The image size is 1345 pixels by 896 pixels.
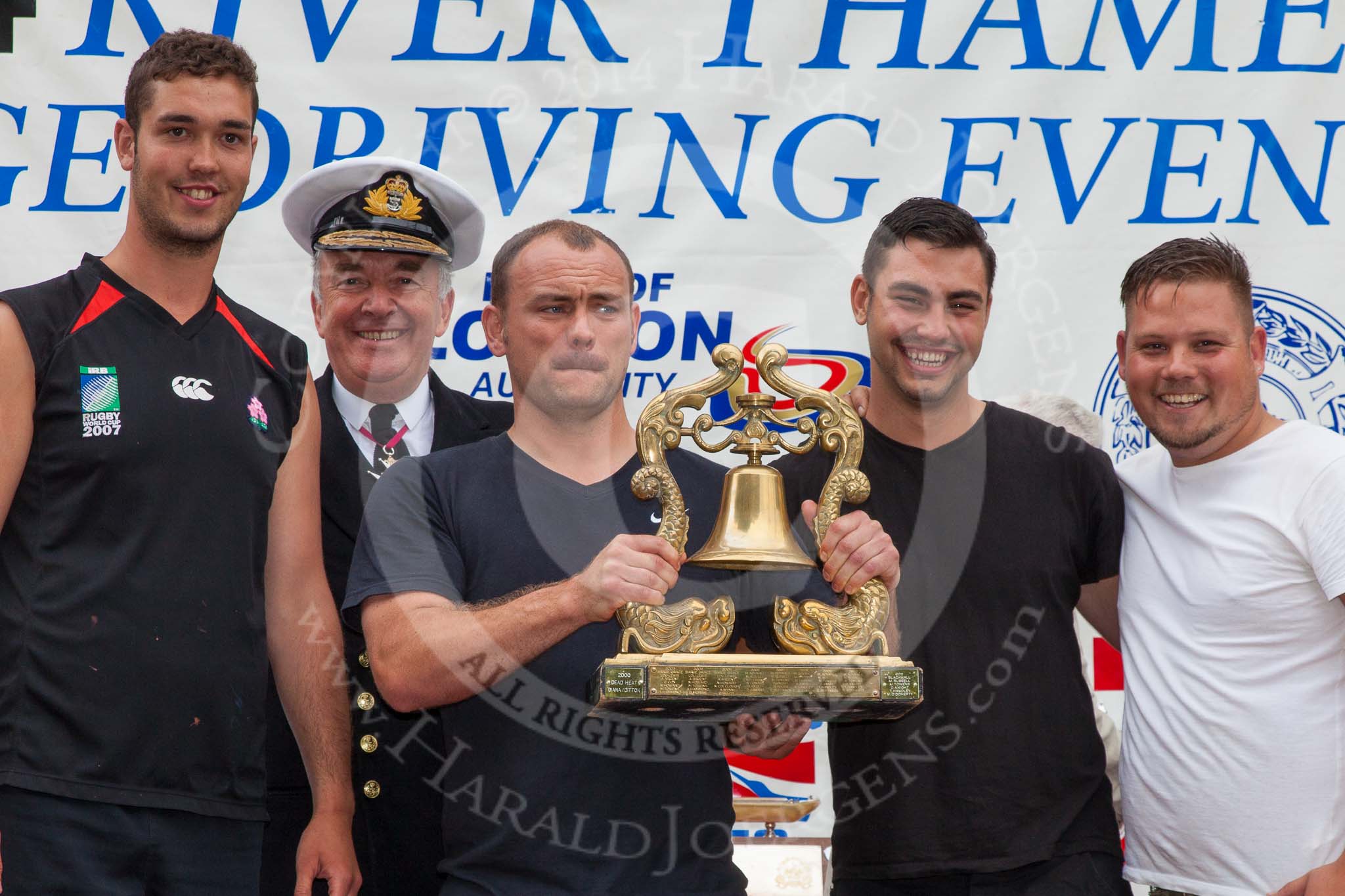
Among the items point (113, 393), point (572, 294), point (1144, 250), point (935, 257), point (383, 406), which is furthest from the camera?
point (1144, 250)

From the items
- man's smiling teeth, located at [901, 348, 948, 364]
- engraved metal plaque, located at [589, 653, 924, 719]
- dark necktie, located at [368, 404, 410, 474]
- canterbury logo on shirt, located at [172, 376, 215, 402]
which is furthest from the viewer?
dark necktie, located at [368, 404, 410, 474]

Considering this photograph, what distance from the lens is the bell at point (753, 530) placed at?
260 centimetres

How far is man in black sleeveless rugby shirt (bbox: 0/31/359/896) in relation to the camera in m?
2.65

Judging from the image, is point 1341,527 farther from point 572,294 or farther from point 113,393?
point 113,393

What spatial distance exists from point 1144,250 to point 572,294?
80.6 inches

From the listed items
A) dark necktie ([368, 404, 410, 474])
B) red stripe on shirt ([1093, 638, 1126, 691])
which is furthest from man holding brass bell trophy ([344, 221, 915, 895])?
red stripe on shirt ([1093, 638, 1126, 691])

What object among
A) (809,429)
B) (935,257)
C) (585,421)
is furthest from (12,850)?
(935,257)

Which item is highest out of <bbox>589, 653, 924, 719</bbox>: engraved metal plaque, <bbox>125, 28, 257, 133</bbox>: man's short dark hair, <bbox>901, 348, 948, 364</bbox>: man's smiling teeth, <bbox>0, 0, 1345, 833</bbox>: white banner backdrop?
<bbox>0, 0, 1345, 833</bbox>: white banner backdrop

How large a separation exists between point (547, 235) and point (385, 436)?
0.88 metres

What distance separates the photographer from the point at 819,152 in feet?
13.7

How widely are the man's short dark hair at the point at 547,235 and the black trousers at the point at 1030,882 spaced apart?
1420 mm

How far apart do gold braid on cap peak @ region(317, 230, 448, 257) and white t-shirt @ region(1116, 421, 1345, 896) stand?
6.69 ft

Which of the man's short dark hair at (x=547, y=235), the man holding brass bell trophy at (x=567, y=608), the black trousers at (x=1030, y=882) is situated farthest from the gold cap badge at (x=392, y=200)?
the black trousers at (x=1030, y=882)

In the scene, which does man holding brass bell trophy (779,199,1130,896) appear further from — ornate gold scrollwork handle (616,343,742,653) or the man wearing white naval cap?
the man wearing white naval cap
